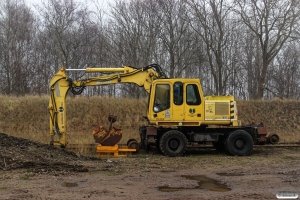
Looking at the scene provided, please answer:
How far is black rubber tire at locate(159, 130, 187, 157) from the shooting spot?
14664mm

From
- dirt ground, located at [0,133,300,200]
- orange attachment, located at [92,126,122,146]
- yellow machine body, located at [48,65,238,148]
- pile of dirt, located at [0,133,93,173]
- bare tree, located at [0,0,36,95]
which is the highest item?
bare tree, located at [0,0,36,95]

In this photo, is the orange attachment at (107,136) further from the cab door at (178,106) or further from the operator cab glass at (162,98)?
the cab door at (178,106)

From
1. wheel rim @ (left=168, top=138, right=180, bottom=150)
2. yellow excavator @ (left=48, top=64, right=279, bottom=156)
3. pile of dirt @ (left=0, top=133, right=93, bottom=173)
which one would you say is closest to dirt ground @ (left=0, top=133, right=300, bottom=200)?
pile of dirt @ (left=0, top=133, right=93, bottom=173)

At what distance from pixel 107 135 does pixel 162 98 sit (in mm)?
2721

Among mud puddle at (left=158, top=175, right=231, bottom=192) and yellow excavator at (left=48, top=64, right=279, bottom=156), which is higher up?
yellow excavator at (left=48, top=64, right=279, bottom=156)

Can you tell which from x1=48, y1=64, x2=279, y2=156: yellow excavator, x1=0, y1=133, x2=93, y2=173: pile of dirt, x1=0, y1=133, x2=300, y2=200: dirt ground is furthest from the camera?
x1=48, y1=64, x2=279, y2=156: yellow excavator

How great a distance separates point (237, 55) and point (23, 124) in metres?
23.8

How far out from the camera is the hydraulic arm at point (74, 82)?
1500 centimetres

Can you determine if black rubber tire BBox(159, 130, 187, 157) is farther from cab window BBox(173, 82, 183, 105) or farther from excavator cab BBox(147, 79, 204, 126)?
cab window BBox(173, 82, 183, 105)

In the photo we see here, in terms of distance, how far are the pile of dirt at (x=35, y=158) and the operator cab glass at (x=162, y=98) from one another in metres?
3.56

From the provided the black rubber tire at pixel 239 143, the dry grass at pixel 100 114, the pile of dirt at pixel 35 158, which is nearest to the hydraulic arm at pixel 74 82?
the pile of dirt at pixel 35 158

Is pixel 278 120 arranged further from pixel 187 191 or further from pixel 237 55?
pixel 187 191

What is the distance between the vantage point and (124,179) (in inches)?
390

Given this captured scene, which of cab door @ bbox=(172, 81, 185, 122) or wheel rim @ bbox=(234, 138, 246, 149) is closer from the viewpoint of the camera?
cab door @ bbox=(172, 81, 185, 122)
